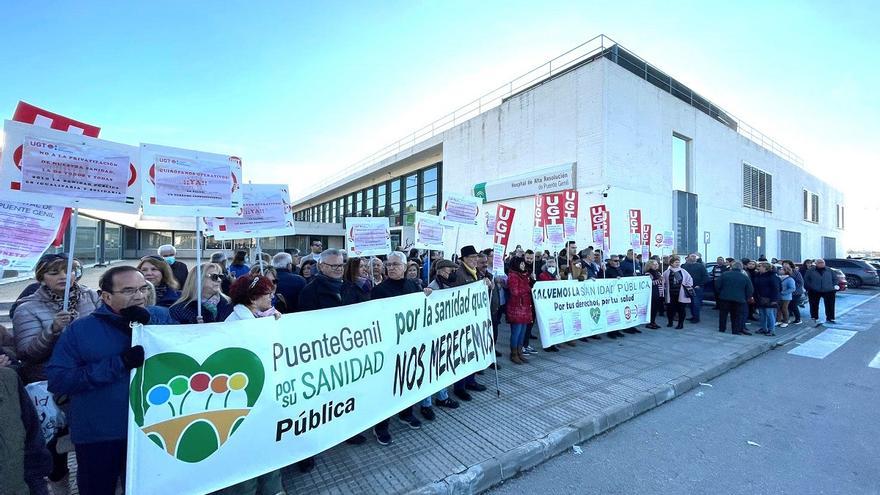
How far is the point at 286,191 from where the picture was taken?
5.73 meters

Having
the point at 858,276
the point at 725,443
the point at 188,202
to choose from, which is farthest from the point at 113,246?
the point at 858,276

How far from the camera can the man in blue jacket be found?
2.14m

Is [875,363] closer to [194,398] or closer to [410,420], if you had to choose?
[410,420]

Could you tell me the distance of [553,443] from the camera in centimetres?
367

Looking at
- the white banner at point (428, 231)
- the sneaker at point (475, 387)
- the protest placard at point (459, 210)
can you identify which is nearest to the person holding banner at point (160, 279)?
the sneaker at point (475, 387)

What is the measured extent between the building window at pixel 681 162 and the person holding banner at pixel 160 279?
19.7m

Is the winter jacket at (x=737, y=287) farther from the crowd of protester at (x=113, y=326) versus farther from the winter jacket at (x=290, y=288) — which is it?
the winter jacket at (x=290, y=288)

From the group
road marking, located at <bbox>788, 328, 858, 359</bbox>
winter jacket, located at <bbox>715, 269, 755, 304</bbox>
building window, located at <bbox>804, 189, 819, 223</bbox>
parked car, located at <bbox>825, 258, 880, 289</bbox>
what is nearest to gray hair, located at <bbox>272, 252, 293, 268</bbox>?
winter jacket, located at <bbox>715, 269, 755, 304</bbox>

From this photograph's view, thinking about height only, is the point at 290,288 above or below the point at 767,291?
above

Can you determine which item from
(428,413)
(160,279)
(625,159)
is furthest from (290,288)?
(625,159)

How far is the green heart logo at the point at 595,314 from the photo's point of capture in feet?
25.5

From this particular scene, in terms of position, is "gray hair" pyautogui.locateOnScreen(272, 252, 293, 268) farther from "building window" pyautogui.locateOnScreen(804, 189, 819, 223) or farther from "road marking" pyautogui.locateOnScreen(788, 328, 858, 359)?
"building window" pyautogui.locateOnScreen(804, 189, 819, 223)

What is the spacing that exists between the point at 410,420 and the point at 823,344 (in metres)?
9.45

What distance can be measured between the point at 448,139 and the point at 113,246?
23.1 meters
